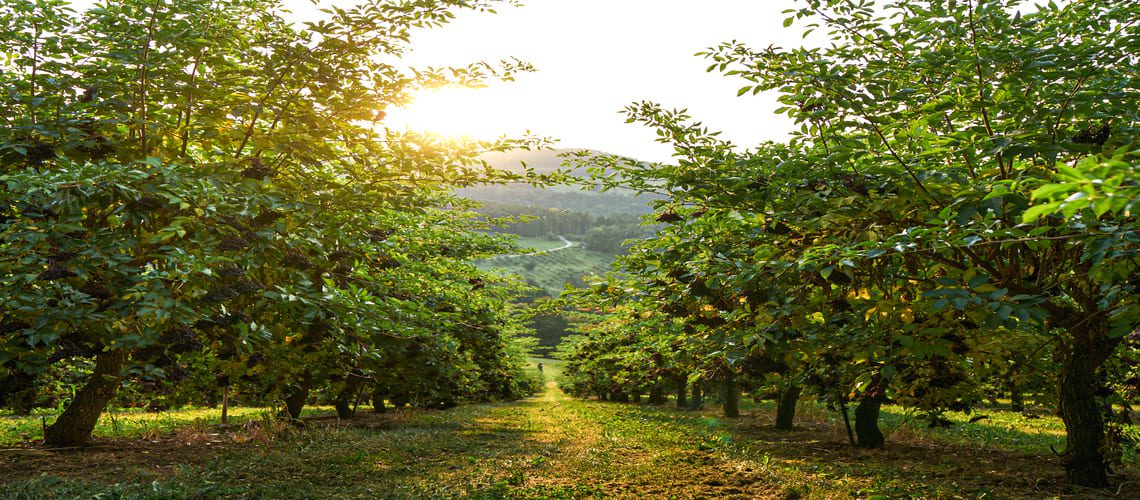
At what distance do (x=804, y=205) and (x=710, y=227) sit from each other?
1782 mm

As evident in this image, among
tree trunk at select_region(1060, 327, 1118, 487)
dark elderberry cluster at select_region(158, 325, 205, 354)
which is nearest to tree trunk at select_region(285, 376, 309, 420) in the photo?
dark elderberry cluster at select_region(158, 325, 205, 354)

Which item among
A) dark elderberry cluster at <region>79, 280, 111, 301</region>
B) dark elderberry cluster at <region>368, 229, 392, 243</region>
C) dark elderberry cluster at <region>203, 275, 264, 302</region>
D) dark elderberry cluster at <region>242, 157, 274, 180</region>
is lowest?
dark elderberry cluster at <region>79, 280, 111, 301</region>

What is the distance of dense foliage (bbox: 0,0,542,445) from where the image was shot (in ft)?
17.5

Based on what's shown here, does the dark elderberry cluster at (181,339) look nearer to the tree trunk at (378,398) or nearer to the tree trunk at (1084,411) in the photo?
the tree trunk at (1084,411)

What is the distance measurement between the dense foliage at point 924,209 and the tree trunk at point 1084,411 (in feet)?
0.06

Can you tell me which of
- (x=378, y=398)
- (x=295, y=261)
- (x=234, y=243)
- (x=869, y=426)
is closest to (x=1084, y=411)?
(x=869, y=426)

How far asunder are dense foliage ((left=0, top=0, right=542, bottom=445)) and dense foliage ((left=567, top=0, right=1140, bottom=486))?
3.15 meters

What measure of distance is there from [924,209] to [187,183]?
6.93 m

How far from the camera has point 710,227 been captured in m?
7.25

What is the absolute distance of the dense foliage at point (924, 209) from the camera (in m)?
4.18

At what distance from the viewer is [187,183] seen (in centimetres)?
575

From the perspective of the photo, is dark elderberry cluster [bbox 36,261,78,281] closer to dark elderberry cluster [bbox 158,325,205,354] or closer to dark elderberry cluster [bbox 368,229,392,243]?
dark elderberry cluster [bbox 158,325,205,354]

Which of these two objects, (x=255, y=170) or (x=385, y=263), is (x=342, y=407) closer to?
(x=385, y=263)

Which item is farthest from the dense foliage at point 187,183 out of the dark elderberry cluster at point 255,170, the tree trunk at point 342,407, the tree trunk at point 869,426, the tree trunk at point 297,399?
the tree trunk at point 869,426
